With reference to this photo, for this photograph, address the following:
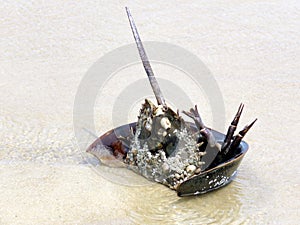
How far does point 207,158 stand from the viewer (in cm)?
247

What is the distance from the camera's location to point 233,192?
2639 mm

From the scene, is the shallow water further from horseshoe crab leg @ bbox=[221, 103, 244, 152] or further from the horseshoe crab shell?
horseshoe crab leg @ bbox=[221, 103, 244, 152]

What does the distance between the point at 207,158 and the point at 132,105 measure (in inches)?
44.6

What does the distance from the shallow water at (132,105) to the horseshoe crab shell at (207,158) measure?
0.25 feet

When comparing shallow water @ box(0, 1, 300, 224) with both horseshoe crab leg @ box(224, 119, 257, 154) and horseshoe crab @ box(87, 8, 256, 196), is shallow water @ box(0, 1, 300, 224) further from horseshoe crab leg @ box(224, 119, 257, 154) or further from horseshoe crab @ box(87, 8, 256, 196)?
horseshoe crab leg @ box(224, 119, 257, 154)

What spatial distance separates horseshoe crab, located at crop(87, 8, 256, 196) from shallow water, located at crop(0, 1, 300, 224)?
0.41ft

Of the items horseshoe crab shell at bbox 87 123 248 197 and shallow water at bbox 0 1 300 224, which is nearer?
horseshoe crab shell at bbox 87 123 248 197

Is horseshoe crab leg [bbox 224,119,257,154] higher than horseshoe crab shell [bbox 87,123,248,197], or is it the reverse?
horseshoe crab leg [bbox 224,119,257,154]

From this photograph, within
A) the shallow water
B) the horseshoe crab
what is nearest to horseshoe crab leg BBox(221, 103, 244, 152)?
the horseshoe crab

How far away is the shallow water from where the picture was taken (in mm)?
2500

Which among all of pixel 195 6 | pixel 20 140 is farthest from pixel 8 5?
pixel 20 140

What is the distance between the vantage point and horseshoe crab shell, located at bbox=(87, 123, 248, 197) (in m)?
2.39

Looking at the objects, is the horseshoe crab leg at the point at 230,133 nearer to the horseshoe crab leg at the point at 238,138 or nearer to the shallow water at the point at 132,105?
the horseshoe crab leg at the point at 238,138

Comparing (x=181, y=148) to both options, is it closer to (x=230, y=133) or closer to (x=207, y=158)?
(x=207, y=158)
